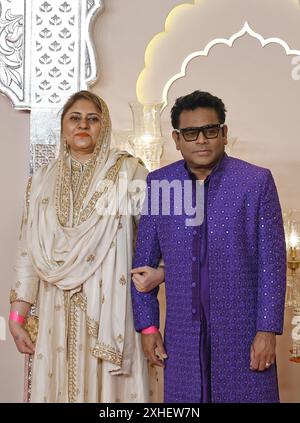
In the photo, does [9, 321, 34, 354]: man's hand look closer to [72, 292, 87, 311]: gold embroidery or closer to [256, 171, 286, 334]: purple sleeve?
[72, 292, 87, 311]: gold embroidery

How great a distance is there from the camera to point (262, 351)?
248cm

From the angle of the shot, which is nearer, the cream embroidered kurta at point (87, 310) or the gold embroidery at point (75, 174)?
the cream embroidered kurta at point (87, 310)

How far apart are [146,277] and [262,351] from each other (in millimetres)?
452

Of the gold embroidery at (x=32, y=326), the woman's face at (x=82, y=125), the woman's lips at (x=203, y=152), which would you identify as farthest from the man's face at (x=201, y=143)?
the gold embroidery at (x=32, y=326)

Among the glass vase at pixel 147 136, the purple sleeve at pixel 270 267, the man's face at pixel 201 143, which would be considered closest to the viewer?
the purple sleeve at pixel 270 267

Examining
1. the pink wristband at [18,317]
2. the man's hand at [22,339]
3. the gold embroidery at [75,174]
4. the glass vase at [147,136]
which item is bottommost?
the man's hand at [22,339]

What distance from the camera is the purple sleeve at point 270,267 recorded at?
2.48 metres

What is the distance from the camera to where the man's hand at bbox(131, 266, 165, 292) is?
2.66m

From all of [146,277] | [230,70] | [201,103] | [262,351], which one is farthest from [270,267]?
[230,70]

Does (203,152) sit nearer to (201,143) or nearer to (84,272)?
(201,143)

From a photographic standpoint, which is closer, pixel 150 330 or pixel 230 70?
pixel 150 330

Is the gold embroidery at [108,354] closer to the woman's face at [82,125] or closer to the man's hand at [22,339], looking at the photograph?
the man's hand at [22,339]

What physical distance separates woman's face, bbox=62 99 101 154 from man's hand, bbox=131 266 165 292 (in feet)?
1.54

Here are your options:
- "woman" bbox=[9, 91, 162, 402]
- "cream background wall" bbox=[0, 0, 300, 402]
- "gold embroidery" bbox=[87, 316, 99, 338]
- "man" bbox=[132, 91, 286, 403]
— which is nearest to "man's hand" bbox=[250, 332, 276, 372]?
"man" bbox=[132, 91, 286, 403]
